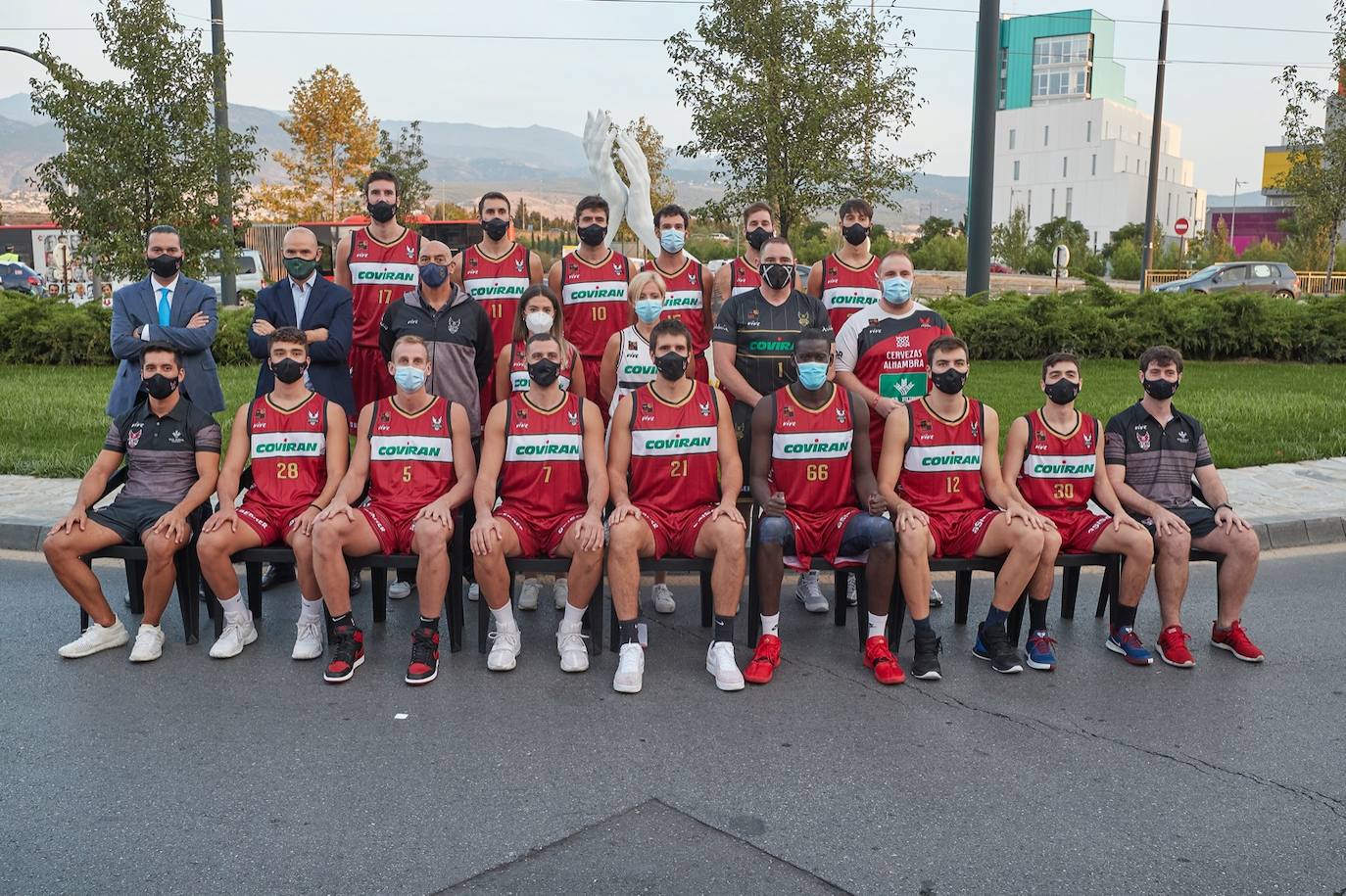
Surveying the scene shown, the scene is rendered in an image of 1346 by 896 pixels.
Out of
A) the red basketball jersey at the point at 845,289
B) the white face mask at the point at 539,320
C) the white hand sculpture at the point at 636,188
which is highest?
the white hand sculpture at the point at 636,188

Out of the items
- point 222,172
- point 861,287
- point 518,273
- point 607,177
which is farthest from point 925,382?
point 222,172

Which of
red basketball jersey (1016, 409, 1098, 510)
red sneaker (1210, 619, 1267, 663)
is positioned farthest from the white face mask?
red sneaker (1210, 619, 1267, 663)

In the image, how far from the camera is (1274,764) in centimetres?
475

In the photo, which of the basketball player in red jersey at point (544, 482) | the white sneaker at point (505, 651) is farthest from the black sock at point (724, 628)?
the white sneaker at point (505, 651)

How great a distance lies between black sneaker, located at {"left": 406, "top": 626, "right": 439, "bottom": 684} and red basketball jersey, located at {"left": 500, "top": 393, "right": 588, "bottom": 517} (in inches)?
32.2

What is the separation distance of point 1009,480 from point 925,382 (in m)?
0.86

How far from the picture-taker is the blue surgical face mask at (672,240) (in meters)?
7.06

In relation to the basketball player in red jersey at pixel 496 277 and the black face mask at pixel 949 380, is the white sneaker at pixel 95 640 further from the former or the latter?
the black face mask at pixel 949 380

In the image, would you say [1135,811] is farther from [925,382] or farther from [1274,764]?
[925,382]

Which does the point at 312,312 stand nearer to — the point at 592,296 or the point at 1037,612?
the point at 592,296

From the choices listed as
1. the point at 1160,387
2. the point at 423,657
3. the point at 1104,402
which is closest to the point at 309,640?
the point at 423,657

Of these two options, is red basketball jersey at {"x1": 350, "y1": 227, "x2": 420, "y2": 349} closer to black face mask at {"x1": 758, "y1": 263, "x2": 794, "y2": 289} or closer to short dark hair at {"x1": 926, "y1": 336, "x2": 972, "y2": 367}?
black face mask at {"x1": 758, "y1": 263, "x2": 794, "y2": 289}

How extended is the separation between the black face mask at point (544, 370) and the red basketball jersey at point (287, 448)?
3.97 ft

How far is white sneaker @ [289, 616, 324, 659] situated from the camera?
5.99 metres
